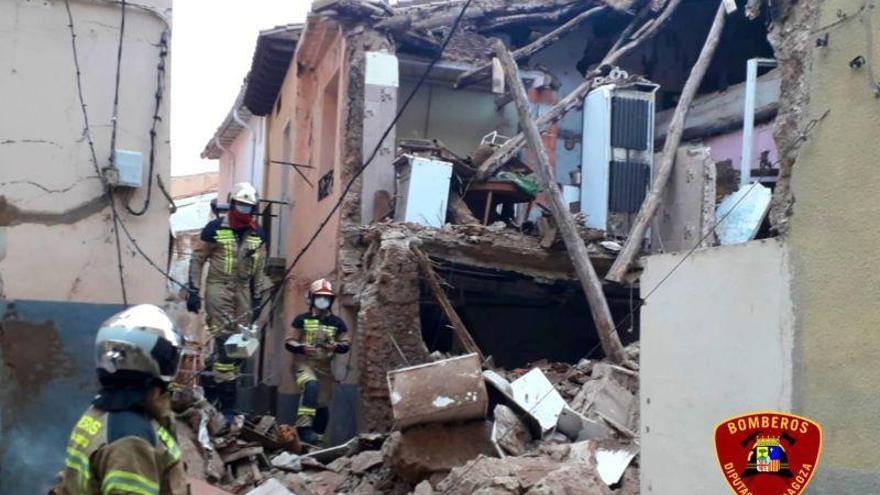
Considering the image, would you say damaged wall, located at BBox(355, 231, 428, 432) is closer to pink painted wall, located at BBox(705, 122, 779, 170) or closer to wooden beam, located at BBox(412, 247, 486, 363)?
wooden beam, located at BBox(412, 247, 486, 363)

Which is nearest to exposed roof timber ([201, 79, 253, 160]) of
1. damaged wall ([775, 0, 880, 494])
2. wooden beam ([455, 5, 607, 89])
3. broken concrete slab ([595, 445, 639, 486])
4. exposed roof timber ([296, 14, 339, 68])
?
exposed roof timber ([296, 14, 339, 68])

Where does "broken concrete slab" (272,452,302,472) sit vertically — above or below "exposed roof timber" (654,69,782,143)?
below

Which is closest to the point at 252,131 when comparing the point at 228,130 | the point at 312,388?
the point at 228,130

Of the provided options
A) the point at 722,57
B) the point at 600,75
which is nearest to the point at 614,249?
the point at 600,75

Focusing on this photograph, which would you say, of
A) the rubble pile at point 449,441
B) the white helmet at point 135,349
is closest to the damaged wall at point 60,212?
the rubble pile at point 449,441

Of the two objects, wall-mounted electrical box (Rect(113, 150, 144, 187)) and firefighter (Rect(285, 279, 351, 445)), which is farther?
firefighter (Rect(285, 279, 351, 445))

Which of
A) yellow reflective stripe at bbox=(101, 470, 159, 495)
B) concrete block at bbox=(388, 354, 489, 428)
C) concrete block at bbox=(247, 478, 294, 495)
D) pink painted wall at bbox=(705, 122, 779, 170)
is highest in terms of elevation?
pink painted wall at bbox=(705, 122, 779, 170)

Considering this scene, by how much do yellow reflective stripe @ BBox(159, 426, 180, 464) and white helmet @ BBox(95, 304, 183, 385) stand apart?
0.18 meters

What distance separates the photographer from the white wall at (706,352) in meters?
5.31

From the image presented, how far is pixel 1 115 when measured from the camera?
7.27 m

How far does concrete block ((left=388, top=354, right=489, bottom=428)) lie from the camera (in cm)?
777

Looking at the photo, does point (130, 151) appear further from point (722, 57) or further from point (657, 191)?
point (722, 57)

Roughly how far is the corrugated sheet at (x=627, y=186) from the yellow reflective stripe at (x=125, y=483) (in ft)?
33.4

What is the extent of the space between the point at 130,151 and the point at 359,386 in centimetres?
413
